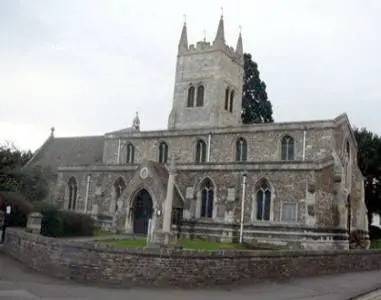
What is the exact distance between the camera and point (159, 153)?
3934 cm

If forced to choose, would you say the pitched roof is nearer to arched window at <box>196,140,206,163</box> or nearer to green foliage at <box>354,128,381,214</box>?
arched window at <box>196,140,206,163</box>

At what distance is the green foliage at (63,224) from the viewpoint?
2688cm

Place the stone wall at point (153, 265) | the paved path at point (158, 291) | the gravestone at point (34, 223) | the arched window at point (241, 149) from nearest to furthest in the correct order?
the paved path at point (158, 291) → the stone wall at point (153, 265) → the gravestone at point (34, 223) → the arched window at point (241, 149)

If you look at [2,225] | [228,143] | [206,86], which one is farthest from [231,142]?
[2,225]

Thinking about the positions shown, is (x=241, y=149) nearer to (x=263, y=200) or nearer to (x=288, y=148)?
(x=288, y=148)

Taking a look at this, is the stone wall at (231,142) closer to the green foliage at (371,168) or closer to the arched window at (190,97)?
the arched window at (190,97)

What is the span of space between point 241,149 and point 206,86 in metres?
11.8

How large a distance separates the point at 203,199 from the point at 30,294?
20.9 m

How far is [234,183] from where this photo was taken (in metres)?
31.2

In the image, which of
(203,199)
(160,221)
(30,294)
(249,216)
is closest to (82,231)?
(160,221)

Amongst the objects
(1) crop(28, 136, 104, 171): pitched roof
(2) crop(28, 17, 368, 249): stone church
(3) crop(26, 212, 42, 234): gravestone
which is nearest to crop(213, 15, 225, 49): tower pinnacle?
(2) crop(28, 17, 368, 249): stone church

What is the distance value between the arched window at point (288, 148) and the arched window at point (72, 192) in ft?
57.3

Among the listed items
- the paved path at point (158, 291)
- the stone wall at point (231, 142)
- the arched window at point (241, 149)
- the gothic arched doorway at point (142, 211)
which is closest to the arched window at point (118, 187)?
the gothic arched doorway at point (142, 211)

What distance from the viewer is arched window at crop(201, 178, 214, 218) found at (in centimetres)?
3216
